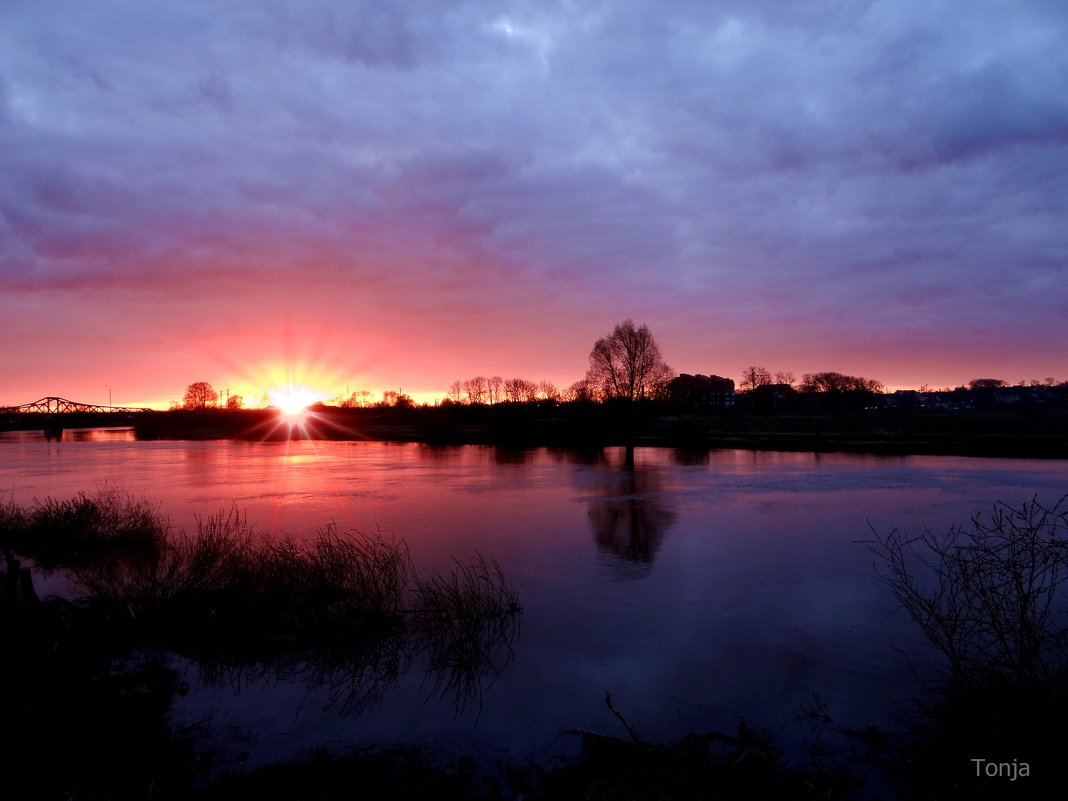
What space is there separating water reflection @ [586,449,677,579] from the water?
127mm

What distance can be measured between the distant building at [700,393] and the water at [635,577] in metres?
76.1

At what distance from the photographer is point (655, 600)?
1392cm

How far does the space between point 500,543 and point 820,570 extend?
348 inches

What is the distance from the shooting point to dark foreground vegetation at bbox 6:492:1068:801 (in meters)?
6.55

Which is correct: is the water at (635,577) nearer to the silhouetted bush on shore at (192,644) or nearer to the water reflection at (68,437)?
the silhouetted bush on shore at (192,644)

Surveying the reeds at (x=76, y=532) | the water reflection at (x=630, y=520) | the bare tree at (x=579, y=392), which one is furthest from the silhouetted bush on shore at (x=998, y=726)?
the bare tree at (x=579, y=392)

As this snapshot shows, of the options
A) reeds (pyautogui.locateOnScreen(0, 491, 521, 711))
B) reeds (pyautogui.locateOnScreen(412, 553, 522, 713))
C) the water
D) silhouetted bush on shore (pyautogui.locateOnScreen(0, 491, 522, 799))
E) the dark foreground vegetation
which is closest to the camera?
the dark foreground vegetation

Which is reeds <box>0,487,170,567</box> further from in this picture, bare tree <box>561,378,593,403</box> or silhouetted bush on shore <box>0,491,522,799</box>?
bare tree <box>561,378,593,403</box>

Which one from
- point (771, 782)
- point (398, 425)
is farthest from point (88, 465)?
point (398, 425)

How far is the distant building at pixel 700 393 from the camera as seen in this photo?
11912 cm

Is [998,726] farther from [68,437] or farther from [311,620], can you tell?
[68,437]

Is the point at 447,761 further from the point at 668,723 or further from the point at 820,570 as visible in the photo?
the point at 820,570

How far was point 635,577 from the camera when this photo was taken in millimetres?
15836

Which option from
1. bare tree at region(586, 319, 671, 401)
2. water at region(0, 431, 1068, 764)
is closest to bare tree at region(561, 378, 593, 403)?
bare tree at region(586, 319, 671, 401)
